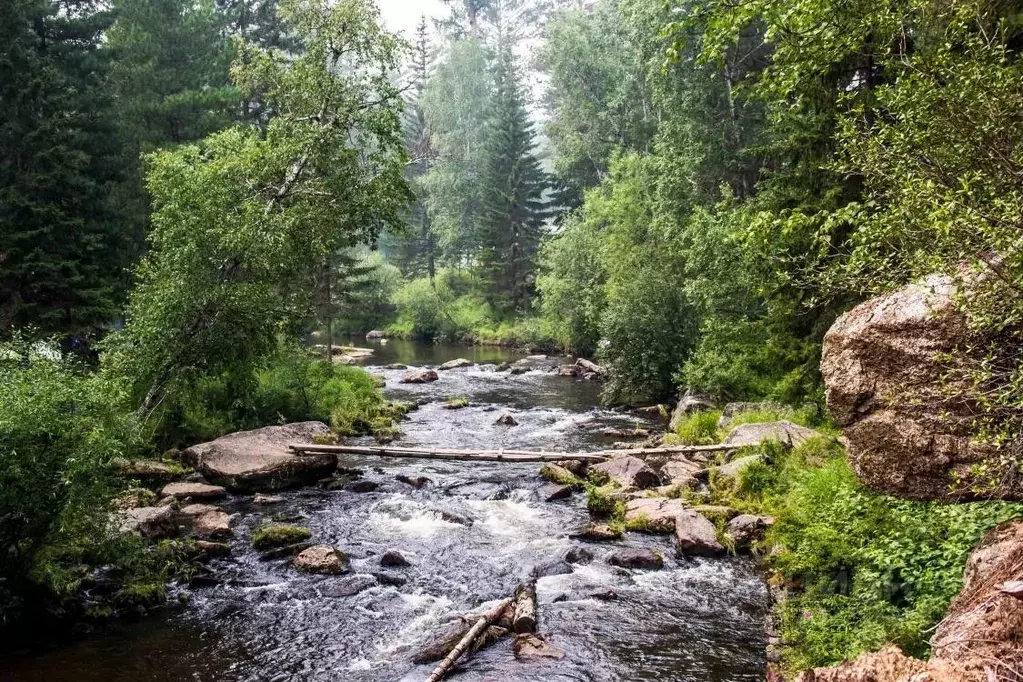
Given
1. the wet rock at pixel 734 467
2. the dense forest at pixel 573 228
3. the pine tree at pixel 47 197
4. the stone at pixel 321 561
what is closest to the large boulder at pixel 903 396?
the dense forest at pixel 573 228

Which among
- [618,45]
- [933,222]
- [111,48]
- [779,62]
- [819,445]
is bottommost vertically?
[819,445]

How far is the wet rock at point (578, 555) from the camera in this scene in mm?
11766

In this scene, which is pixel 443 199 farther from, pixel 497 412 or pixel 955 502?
pixel 955 502

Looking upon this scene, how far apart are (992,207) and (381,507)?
1194 cm

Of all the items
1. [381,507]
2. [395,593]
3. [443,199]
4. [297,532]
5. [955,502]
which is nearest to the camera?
[955,502]

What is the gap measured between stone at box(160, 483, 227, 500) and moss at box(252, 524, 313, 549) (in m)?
2.65

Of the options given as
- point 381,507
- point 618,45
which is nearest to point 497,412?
point 381,507

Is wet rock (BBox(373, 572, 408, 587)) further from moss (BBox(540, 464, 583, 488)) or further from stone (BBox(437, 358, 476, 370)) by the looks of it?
stone (BBox(437, 358, 476, 370))

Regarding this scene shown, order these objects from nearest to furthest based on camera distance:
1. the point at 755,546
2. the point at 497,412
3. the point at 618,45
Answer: the point at 755,546 → the point at 497,412 → the point at 618,45

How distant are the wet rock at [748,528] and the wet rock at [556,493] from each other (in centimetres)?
382

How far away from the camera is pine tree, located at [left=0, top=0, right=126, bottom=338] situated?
21031 millimetres

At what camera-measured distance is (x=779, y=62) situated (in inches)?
448

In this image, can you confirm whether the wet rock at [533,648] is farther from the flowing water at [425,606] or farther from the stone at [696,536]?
the stone at [696,536]

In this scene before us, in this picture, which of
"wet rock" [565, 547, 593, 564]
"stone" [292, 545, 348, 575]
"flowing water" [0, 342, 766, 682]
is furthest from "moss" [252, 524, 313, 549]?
"wet rock" [565, 547, 593, 564]
